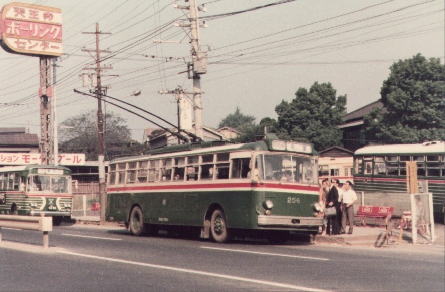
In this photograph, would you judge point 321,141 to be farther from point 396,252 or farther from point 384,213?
point 396,252

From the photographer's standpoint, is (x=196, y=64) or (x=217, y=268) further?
(x=196, y=64)

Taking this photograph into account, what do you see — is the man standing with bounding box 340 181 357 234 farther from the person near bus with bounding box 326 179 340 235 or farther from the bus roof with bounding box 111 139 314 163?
the bus roof with bounding box 111 139 314 163

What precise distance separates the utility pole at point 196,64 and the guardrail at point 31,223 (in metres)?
12.2

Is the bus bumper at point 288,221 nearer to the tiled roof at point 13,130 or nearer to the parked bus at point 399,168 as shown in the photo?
the parked bus at point 399,168

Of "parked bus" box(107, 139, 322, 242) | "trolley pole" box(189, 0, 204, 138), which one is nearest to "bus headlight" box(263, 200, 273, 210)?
"parked bus" box(107, 139, 322, 242)

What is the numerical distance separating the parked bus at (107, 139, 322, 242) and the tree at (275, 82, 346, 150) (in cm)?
4475

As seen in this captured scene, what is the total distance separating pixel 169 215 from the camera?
805 inches

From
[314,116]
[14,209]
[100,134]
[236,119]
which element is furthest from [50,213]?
[236,119]

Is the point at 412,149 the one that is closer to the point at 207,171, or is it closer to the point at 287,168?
the point at 287,168

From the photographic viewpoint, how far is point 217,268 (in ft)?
38.1

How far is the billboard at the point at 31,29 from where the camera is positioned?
57094 millimetres

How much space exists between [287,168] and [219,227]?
8.25 feet

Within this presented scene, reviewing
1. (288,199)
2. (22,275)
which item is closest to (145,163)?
(288,199)

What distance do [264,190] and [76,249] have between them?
4846 millimetres
